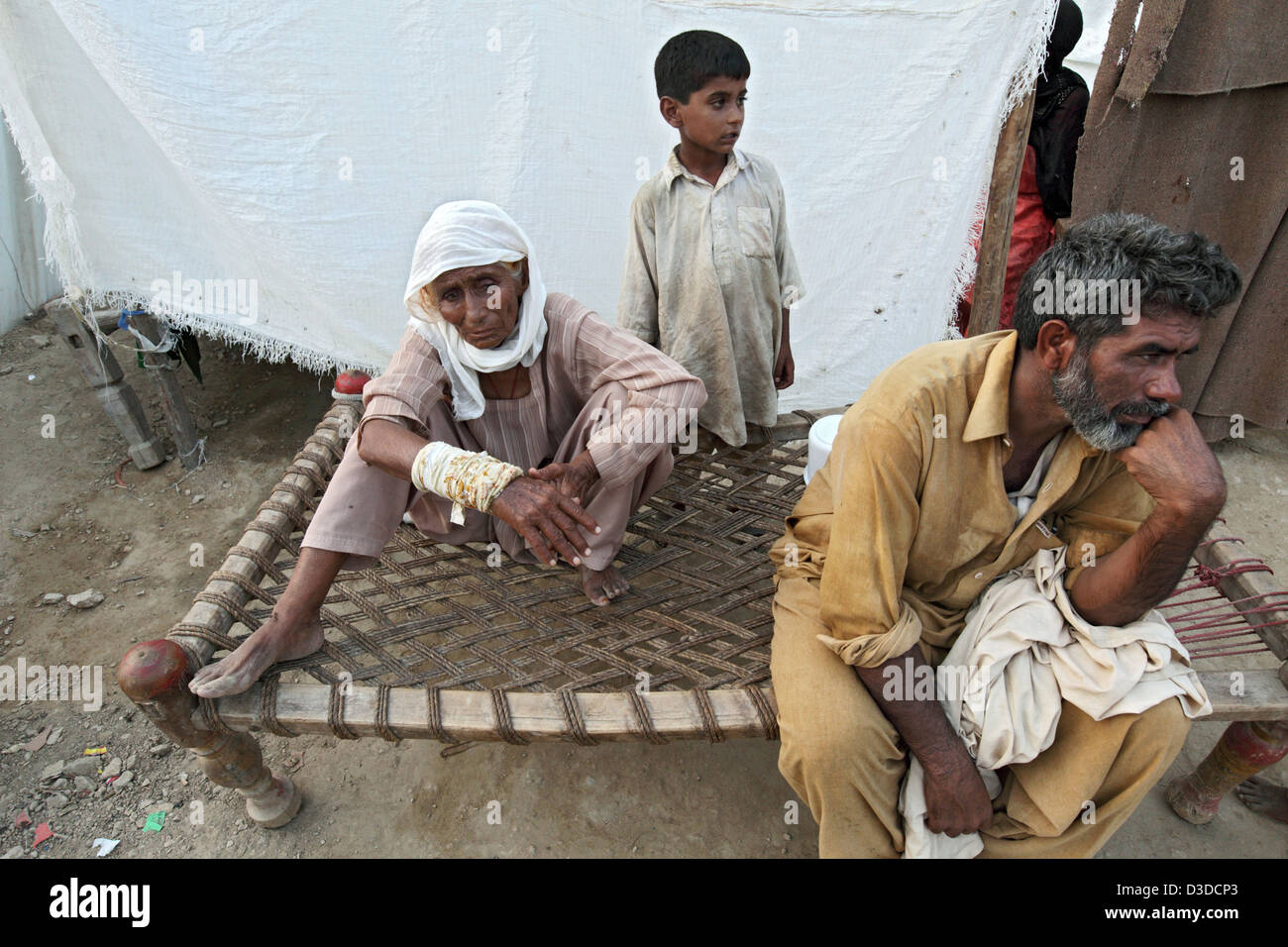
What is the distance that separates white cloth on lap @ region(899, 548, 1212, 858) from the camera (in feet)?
5.16

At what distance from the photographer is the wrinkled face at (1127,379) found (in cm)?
136

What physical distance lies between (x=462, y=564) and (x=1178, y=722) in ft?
6.24

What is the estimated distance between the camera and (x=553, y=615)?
7.44 ft

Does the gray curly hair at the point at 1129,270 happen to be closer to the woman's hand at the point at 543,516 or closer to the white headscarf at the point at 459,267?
the woman's hand at the point at 543,516

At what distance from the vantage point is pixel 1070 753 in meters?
1.63

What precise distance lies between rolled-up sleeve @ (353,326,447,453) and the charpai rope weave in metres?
0.56

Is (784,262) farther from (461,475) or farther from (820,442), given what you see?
(461,475)

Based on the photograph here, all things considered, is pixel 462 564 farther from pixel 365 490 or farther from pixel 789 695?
pixel 789 695

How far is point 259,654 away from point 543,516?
0.82m

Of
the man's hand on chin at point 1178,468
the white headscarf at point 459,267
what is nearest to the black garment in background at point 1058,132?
the man's hand on chin at point 1178,468

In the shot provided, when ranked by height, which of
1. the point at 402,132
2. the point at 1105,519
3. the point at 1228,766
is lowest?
the point at 1228,766

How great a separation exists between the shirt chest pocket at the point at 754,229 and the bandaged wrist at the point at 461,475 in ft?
3.93

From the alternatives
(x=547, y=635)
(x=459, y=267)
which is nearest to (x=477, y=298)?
(x=459, y=267)
